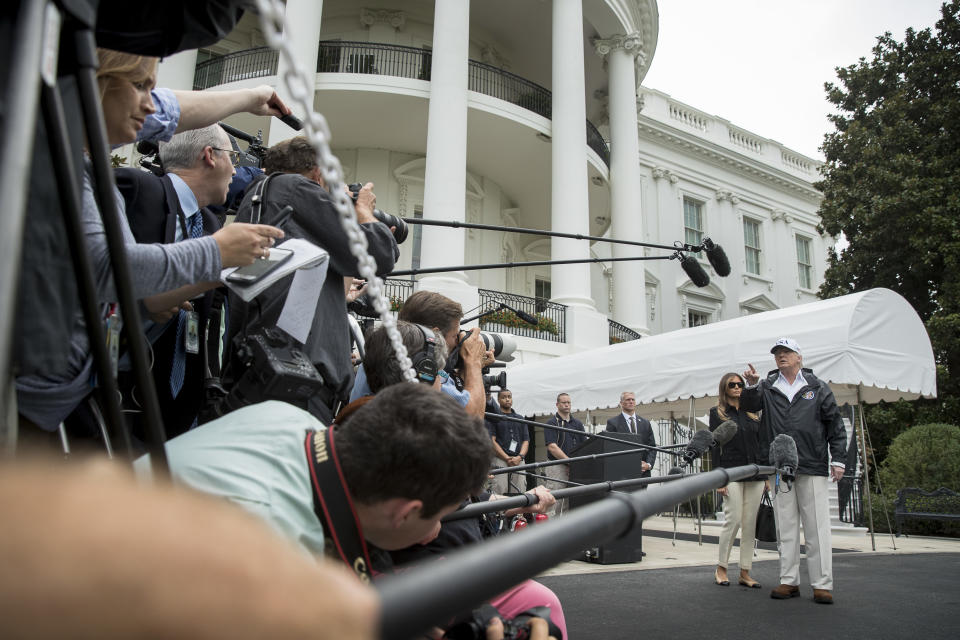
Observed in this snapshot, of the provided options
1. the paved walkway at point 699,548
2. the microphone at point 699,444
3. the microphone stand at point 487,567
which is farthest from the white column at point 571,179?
the microphone stand at point 487,567

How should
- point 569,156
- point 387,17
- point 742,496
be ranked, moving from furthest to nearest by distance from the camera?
point 387,17, point 569,156, point 742,496

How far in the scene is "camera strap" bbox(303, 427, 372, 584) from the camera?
1209mm

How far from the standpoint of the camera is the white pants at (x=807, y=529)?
5039 millimetres

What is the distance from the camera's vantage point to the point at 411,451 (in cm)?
120

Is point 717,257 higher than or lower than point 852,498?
higher

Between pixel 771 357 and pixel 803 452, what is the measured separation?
3.03 meters

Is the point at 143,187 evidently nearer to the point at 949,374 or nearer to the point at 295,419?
the point at 295,419

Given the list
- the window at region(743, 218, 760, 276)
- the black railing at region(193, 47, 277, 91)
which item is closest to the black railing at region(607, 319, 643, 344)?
the window at region(743, 218, 760, 276)

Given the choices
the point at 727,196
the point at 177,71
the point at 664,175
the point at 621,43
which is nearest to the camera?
the point at 177,71

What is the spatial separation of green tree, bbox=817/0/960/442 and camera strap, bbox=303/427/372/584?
56.3ft

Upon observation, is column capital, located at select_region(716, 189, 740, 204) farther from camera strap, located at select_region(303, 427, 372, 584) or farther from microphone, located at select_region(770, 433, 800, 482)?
camera strap, located at select_region(303, 427, 372, 584)

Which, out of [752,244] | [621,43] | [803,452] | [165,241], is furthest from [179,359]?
[752,244]

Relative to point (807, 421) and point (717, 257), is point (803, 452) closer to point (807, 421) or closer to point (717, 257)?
point (807, 421)

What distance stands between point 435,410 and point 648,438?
7788mm
